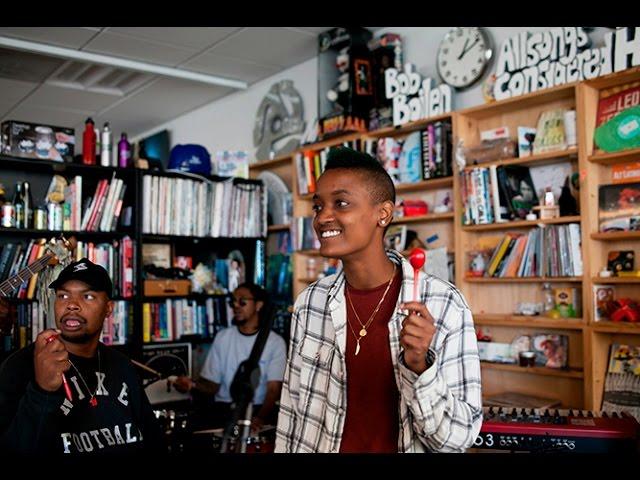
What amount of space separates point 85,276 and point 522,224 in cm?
204

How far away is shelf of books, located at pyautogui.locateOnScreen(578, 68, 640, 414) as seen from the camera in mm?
2752

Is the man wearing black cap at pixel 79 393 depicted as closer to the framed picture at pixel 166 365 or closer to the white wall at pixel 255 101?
the framed picture at pixel 166 365

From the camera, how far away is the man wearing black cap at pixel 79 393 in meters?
1.43

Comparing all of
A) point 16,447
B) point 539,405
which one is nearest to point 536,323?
point 539,405

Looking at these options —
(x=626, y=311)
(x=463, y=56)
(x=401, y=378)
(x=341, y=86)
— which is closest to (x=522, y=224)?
(x=626, y=311)

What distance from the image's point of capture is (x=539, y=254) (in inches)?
120

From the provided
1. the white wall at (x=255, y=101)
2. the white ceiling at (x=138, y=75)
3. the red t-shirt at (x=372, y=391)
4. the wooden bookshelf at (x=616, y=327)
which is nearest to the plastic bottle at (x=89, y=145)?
the white ceiling at (x=138, y=75)

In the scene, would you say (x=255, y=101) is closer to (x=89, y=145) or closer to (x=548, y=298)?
(x=89, y=145)

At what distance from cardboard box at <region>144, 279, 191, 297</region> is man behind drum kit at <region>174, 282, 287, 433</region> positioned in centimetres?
48

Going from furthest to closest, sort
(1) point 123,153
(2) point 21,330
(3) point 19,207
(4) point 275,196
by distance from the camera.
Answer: (4) point 275,196, (1) point 123,153, (3) point 19,207, (2) point 21,330

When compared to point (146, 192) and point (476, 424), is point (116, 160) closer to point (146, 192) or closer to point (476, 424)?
point (146, 192)

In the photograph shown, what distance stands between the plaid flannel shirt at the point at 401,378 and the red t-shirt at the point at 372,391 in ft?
0.06

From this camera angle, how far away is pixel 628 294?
2850 millimetres

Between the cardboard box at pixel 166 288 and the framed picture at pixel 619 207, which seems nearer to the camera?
the framed picture at pixel 619 207
